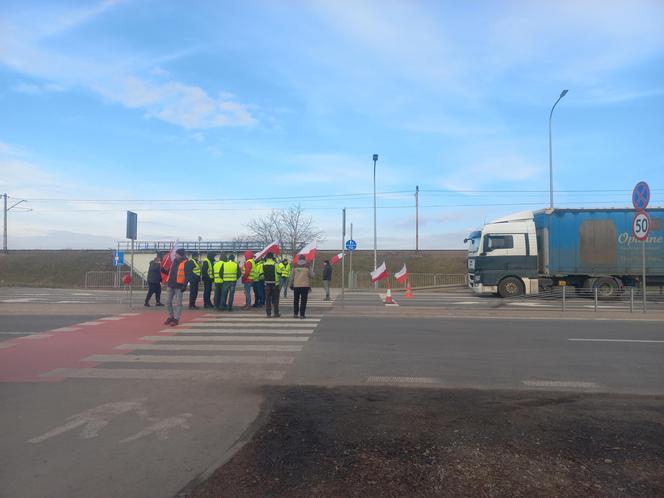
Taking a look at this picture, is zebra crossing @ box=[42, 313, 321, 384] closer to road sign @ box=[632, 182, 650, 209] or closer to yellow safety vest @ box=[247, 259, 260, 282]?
yellow safety vest @ box=[247, 259, 260, 282]

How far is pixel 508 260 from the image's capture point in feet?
72.3

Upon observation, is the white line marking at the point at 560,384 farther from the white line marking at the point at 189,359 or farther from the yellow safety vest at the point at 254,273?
the yellow safety vest at the point at 254,273

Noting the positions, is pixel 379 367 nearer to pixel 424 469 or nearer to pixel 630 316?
pixel 424 469

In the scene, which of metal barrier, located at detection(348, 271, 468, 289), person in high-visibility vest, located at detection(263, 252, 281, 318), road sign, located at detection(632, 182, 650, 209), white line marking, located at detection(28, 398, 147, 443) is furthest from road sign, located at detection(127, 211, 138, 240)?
metal barrier, located at detection(348, 271, 468, 289)

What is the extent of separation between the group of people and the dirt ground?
6.46 metres

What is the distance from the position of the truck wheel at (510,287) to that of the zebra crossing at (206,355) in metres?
12.4

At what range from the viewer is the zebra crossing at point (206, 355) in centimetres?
712

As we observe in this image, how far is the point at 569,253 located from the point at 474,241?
3.94 m

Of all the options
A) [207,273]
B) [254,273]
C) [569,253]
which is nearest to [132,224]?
[207,273]

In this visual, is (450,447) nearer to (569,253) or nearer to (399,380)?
(399,380)

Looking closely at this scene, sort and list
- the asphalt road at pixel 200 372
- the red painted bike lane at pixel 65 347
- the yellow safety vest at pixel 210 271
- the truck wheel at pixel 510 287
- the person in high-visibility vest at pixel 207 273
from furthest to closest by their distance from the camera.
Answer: the truck wheel at pixel 510 287, the person in high-visibility vest at pixel 207 273, the yellow safety vest at pixel 210 271, the red painted bike lane at pixel 65 347, the asphalt road at pixel 200 372

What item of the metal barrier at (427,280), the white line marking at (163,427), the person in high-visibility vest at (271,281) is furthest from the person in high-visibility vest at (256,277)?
the metal barrier at (427,280)

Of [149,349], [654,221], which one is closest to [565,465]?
[149,349]

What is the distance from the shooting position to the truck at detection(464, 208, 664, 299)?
21672 mm
